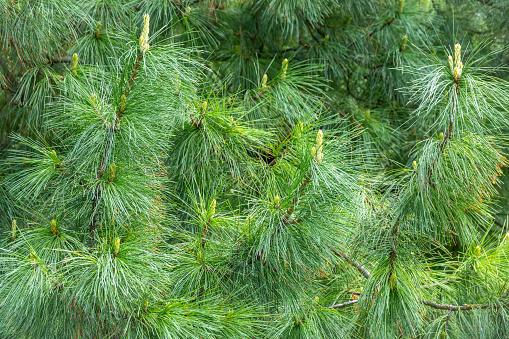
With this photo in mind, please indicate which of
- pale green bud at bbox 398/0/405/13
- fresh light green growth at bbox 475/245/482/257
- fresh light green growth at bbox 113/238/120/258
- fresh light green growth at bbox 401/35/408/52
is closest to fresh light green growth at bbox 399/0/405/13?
pale green bud at bbox 398/0/405/13

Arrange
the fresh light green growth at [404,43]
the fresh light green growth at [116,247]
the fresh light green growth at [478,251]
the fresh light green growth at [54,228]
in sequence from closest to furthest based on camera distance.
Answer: the fresh light green growth at [116,247] < the fresh light green growth at [54,228] < the fresh light green growth at [478,251] < the fresh light green growth at [404,43]

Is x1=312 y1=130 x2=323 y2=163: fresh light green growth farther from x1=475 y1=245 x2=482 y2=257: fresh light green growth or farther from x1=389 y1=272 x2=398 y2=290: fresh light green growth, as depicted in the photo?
x1=475 y1=245 x2=482 y2=257: fresh light green growth

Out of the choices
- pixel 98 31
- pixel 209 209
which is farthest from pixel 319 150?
pixel 98 31

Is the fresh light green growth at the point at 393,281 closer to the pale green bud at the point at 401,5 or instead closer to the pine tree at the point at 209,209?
the pine tree at the point at 209,209

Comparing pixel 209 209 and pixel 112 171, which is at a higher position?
pixel 112 171

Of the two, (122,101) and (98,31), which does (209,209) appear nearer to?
(122,101)

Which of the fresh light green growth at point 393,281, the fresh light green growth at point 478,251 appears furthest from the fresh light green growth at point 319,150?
the fresh light green growth at point 478,251

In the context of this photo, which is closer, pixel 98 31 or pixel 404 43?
pixel 98 31

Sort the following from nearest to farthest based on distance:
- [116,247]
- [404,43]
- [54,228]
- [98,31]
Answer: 1. [116,247]
2. [54,228]
3. [98,31]
4. [404,43]

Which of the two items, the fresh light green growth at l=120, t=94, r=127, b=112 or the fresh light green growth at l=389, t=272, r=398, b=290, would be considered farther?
the fresh light green growth at l=389, t=272, r=398, b=290
